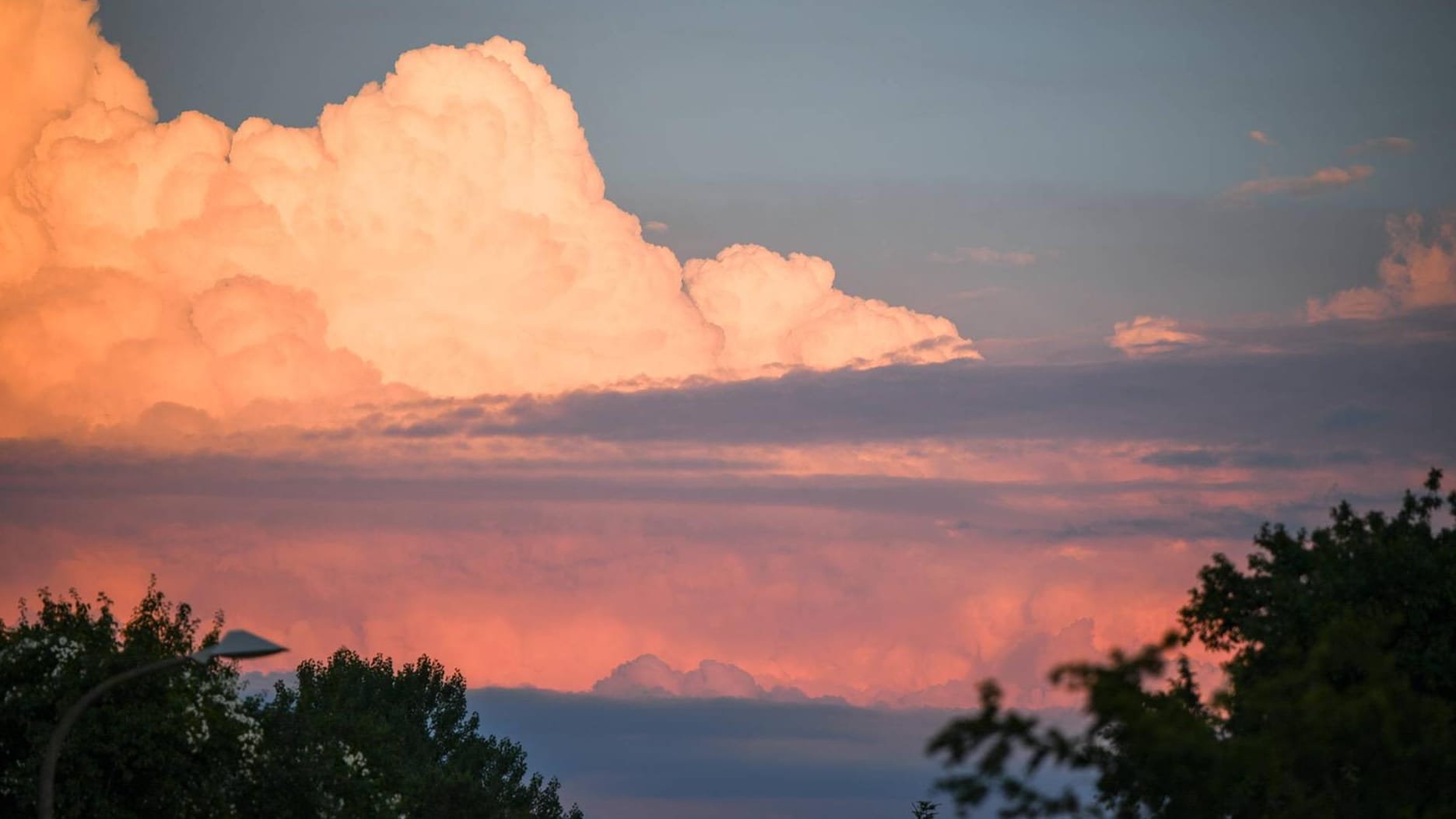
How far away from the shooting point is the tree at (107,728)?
140 ft

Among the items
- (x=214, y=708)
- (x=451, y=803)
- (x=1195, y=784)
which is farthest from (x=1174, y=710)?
(x=451, y=803)

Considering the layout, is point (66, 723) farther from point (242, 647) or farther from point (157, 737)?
point (157, 737)

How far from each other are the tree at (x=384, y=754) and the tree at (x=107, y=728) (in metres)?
3.99

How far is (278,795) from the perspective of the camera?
5041 centimetres

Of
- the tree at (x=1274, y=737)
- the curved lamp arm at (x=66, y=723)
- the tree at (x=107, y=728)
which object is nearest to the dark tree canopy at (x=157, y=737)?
the tree at (x=107, y=728)

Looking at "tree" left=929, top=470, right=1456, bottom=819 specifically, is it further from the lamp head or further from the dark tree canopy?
the dark tree canopy

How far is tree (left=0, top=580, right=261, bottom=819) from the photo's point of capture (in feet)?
140

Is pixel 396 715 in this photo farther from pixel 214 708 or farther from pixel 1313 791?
pixel 1313 791

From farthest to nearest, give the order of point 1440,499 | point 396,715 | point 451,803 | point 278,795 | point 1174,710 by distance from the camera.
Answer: point 396,715 → point 451,803 → point 278,795 → point 1440,499 → point 1174,710

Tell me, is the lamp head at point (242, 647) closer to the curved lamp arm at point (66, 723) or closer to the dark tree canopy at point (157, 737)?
the curved lamp arm at point (66, 723)

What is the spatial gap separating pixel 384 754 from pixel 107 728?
918 inches

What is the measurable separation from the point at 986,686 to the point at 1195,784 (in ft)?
13.6

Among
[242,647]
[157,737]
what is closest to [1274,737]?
[242,647]

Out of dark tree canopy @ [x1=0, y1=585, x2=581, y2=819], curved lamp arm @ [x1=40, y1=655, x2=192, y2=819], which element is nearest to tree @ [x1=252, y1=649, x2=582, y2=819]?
dark tree canopy @ [x1=0, y1=585, x2=581, y2=819]
